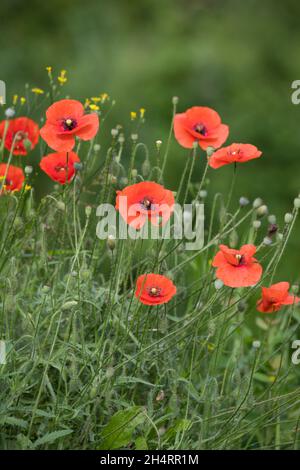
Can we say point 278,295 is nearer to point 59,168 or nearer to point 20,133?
point 59,168

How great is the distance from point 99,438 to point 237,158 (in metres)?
0.56

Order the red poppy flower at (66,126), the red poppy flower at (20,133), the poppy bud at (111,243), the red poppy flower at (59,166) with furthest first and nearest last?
1. the red poppy flower at (20,133)
2. the red poppy flower at (59,166)
3. the red poppy flower at (66,126)
4. the poppy bud at (111,243)

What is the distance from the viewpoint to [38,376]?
1.59m

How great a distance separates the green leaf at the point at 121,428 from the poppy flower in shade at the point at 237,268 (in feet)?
0.88

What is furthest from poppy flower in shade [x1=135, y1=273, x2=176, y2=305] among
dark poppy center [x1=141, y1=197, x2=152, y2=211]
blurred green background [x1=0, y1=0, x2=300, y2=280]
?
blurred green background [x1=0, y1=0, x2=300, y2=280]

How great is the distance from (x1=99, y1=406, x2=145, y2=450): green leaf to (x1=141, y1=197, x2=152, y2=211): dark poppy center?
338mm

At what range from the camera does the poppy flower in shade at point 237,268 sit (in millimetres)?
1453

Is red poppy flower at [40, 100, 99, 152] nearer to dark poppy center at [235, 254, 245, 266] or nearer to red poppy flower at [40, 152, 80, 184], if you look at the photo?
red poppy flower at [40, 152, 80, 184]

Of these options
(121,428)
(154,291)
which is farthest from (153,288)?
(121,428)

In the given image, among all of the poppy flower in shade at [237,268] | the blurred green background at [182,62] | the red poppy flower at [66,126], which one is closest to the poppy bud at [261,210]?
the poppy flower in shade at [237,268]

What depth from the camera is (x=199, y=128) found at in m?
1.73

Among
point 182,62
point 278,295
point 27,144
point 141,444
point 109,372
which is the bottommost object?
point 141,444

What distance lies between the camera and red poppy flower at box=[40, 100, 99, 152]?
5.05ft

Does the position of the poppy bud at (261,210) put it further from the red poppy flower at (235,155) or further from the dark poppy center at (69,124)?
the dark poppy center at (69,124)
